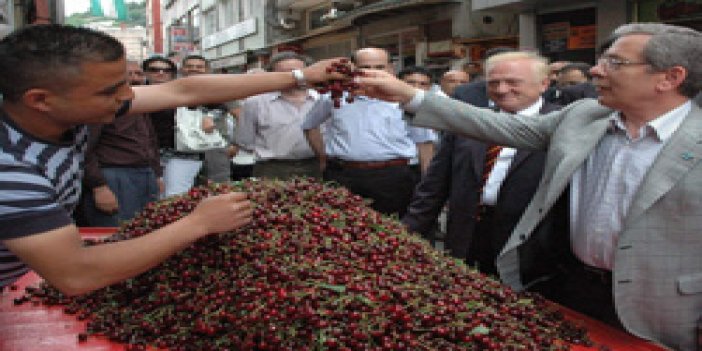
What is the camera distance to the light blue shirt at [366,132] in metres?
5.32

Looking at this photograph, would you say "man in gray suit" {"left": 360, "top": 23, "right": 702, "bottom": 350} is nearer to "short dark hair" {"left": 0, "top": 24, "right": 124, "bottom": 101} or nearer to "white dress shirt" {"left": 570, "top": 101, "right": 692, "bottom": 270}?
"white dress shirt" {"left": 570, "top": 101, "right": 692, "bottom": 270}

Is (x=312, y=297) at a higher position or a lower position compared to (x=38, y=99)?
lower

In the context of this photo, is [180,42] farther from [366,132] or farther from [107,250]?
[107,250]

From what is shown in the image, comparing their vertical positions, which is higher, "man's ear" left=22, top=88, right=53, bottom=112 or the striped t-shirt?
"man's ear" left=22, top=88, right=53, bottom=112

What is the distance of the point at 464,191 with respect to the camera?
3.71m

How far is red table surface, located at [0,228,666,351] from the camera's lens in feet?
6.26

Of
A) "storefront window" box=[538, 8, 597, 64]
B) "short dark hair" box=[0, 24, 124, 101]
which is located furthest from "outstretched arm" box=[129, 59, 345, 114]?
"storefront window" box=[538, 8, 597, 64]

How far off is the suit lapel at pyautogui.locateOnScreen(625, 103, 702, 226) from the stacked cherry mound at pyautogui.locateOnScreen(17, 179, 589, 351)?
0.51 meters

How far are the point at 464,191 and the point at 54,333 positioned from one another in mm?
2442

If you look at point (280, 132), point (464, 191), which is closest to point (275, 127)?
point (280, 132)

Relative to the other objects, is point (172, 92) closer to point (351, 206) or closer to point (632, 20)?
point (351, 206)

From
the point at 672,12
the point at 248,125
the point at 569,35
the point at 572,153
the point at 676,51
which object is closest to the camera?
the point at 676,51

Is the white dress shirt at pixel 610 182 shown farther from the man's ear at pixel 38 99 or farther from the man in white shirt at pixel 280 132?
the man in white shirt at pixel 280 132

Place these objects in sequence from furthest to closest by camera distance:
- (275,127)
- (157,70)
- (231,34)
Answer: (231,34)
(157,70)
(275,127)
